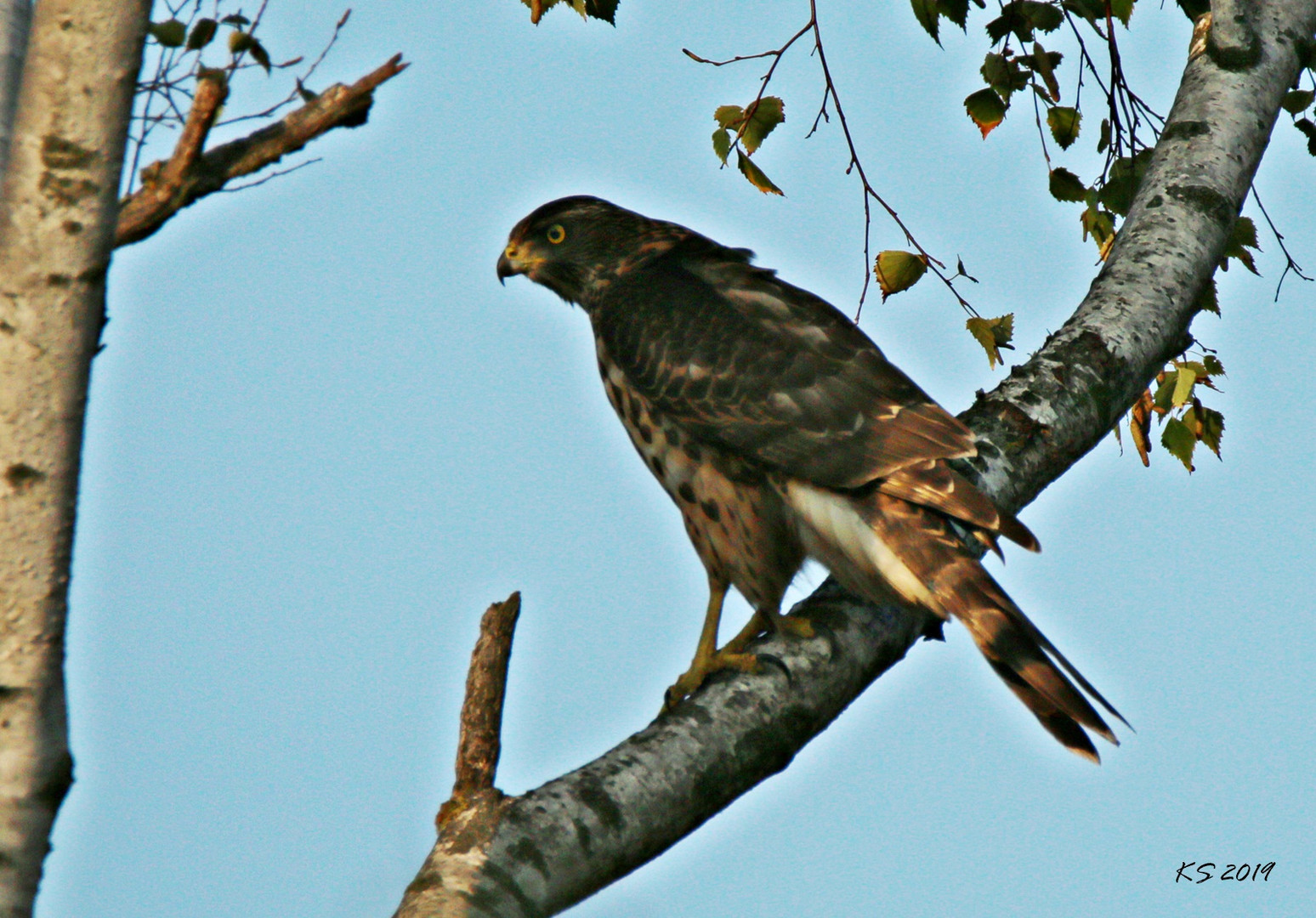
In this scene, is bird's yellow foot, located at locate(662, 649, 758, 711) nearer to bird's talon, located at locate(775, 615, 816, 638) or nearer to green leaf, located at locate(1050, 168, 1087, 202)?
bird's talon, located at locate(775, 615, 816, 638)

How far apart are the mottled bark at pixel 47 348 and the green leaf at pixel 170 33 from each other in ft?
4.22

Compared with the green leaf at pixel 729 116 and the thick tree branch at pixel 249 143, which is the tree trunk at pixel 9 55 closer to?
the thick tree branch at pixel 249 143

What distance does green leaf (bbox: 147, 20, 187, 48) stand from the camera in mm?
2994

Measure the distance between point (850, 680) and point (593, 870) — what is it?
3.23ft

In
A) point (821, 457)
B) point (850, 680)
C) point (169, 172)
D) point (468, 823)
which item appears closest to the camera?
point (169, 172)

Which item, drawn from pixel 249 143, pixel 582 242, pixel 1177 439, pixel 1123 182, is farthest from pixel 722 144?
pixel 249 143

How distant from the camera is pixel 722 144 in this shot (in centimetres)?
439

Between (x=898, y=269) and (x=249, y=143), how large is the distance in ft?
8.97

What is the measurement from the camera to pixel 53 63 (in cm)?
178

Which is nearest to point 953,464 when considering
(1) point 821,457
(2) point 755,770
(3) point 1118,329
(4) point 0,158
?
(1) point 821,457

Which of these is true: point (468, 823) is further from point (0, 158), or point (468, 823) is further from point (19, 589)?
point (0, 158)

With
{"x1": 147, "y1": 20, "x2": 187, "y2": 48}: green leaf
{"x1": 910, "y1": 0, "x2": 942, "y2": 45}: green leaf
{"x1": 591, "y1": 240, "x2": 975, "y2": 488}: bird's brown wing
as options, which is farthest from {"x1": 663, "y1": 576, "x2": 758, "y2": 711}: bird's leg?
{"x1": 147, "y1": 20, "x2": 187, "y2": 48}: green leaf

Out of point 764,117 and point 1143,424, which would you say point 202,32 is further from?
point 1143,424

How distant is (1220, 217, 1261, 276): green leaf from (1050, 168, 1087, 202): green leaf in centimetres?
57
